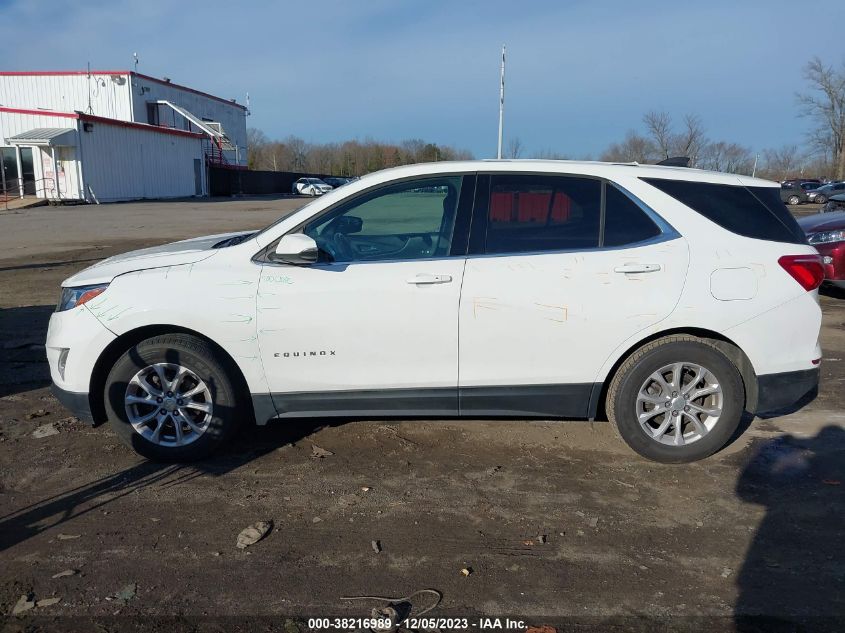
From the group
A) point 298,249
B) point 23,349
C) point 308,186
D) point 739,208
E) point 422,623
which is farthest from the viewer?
point 308,186

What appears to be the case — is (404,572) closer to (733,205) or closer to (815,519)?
(815,519)

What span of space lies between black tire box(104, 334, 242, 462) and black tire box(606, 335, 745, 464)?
2.45 meters

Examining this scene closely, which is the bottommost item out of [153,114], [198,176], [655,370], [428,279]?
[655,370]

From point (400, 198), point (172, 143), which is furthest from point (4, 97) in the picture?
point (400, 198)

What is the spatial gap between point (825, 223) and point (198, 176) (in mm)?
46786

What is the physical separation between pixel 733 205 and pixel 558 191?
1120mm

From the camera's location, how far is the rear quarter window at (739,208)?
423cm

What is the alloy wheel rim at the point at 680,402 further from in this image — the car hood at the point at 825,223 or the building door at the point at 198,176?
the building door at the point at 198,176

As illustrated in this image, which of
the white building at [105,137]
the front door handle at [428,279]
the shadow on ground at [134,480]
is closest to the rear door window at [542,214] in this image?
the front door handle at [428,279]

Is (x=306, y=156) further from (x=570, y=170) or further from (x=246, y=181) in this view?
(x=570, y=170)

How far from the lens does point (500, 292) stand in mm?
4074

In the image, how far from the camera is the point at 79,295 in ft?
13.9

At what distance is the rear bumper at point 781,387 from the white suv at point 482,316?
0.05 feet

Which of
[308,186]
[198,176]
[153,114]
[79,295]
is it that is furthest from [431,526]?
[308,186]
